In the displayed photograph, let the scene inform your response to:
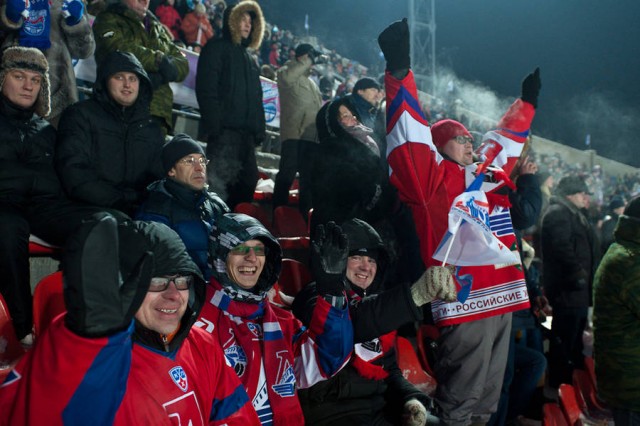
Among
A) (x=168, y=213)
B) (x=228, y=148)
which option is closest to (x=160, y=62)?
(x=228, y=148)

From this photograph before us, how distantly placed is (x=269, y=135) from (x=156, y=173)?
6.06 meters

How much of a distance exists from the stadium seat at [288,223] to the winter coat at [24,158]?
218 cm

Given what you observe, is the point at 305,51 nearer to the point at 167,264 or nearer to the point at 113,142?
the point at 113,142

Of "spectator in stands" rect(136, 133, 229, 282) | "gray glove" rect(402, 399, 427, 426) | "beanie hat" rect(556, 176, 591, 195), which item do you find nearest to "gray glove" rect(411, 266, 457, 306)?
"gray glove" rect(402, 399, 427, 426)

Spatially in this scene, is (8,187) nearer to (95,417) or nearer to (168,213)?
(168,213)

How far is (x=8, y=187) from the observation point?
9.84 ft

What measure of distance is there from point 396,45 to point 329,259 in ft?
4.54

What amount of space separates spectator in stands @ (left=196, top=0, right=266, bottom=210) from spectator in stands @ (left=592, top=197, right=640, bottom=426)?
9.69 feet

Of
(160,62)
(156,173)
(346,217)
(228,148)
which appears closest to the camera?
(156,173)

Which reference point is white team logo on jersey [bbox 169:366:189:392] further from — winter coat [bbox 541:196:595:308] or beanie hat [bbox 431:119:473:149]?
winter coat [bbox 541:196:595:308]

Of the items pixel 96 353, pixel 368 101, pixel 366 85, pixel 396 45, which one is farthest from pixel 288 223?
pixel 96 353

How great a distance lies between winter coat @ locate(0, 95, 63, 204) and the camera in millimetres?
3027

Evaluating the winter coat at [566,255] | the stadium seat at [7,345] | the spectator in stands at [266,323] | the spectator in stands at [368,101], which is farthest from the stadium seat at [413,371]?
the stadium seat at [7,345]

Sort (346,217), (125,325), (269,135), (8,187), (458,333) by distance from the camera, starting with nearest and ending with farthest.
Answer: (125,325) < (8,187) < (458,333) < (346,217) < (269,135)
